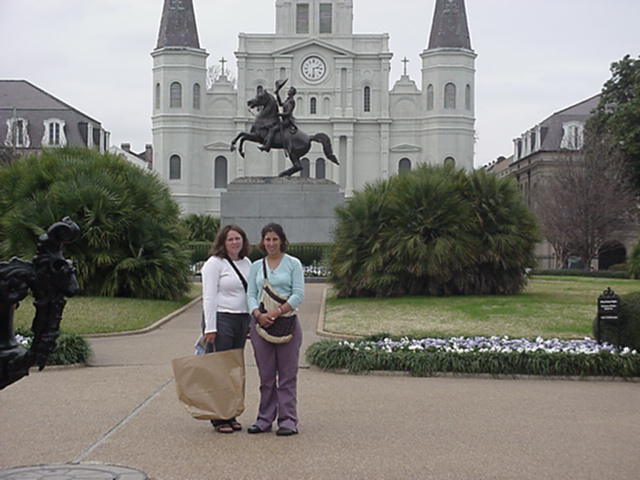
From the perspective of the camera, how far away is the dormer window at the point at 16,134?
6059cm

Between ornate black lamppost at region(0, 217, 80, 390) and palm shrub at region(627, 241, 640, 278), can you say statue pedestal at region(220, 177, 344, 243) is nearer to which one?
palm shrub at region(627, 241, 640, 278)

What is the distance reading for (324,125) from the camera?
86.1 metres

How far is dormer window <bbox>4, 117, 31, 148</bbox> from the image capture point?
199ft

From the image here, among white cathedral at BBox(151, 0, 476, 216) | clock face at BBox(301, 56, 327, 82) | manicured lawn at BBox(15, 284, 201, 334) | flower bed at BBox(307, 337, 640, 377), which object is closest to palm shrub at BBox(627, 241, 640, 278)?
manicured lawn at BBox(15, 284, 201, 334)

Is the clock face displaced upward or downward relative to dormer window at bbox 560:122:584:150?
upward

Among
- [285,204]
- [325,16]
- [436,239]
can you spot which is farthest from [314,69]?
[436,239]

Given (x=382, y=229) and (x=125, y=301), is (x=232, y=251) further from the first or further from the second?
(x=382, y=229)

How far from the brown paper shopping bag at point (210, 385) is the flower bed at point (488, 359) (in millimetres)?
4218

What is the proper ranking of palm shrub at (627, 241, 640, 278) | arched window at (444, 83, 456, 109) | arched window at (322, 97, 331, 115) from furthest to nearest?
arched window at (322, 97, 331, 115)
arched window at (444, 83, 456, 109)
palm shrub at (627, 241, 640, 278)

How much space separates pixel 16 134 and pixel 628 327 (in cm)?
5557

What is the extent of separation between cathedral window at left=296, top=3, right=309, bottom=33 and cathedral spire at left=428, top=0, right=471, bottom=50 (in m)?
11.2

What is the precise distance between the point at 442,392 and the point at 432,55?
77.0 meters

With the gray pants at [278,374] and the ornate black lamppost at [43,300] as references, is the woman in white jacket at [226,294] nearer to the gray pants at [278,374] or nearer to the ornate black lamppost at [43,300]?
the gray pants at [278,374]

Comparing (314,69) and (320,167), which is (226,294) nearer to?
(320,167)
